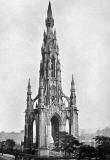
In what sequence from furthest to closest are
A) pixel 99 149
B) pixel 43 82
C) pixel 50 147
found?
pixel 43 82
pixel 50 147
pixel 99 149

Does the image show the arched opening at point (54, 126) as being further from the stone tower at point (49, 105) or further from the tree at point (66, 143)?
the tree at point (66, 143)

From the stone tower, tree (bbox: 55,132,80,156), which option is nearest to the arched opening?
the stone tower

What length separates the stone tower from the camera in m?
79.5

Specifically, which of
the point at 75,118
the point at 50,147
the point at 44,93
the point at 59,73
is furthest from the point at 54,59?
the point at 50,147

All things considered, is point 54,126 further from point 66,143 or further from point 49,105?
point 66,143

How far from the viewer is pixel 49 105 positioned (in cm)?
8238

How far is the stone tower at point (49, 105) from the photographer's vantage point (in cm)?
7950

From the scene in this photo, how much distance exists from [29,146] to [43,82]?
16.0 m

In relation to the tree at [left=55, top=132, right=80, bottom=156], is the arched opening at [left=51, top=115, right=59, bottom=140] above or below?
above

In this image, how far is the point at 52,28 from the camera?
301 ft

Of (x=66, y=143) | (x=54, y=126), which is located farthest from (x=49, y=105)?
(x=66, y=143)

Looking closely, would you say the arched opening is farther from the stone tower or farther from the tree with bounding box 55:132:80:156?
the tree with bounding box 55:132:80:156

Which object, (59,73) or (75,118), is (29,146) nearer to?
(75,118)

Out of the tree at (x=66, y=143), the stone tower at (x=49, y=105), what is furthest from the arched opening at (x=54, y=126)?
the tree at (x=66, y=143)
